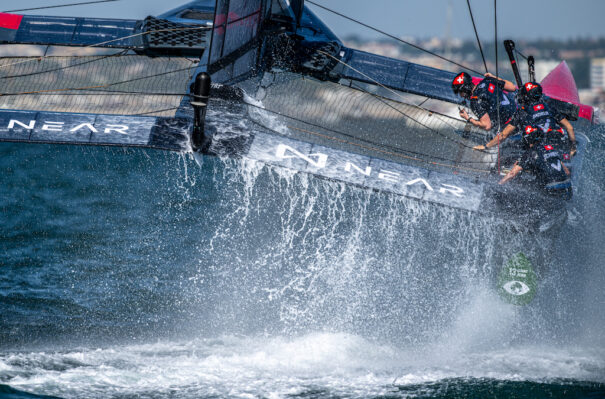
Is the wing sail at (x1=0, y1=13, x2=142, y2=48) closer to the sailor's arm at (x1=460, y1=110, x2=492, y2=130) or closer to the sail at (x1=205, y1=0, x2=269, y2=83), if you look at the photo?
the sail at (x1=205, y1=0, x2=269, y2=83)

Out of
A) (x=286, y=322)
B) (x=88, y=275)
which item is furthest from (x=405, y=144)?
(x=88, y=275)

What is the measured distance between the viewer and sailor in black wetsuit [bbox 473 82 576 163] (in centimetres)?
742

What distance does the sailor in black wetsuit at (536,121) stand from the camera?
7422 mm

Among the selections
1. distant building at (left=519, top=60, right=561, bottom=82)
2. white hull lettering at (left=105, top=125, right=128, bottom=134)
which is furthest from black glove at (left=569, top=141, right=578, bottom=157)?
distant building at (left=519, top=60, right=561, bottom=82)

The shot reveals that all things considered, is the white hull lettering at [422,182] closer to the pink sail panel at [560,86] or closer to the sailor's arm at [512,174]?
the sailor's arm at [512,174]

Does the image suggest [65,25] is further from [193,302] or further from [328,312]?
[328,312]

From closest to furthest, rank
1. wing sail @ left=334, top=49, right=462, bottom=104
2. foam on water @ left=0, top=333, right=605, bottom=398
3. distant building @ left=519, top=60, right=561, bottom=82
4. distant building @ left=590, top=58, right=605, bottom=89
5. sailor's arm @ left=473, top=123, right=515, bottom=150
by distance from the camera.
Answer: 1. foam on water @ left=0, top=333, right=605, bottom=398
2. sailor's arm @ left=473, top=123, right=515, bottom=150
3. wing sail @ left=334, top=49, right=462, bottom=104
4. distant building @ left=519, top=60, right=561, bottom=82
5. distant building @ left=590, top=58, right=605, bottom=89

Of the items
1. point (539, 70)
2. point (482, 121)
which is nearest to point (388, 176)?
point (482, 121)

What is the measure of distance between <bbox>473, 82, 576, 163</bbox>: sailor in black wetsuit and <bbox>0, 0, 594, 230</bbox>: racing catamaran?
24 cm

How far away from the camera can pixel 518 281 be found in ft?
24.2

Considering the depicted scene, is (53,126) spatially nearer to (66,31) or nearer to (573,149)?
(66,31)

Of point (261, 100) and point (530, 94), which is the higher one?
point (530, 94)

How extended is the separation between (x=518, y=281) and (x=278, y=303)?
8.17ft

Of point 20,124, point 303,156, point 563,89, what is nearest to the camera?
point 303,156
